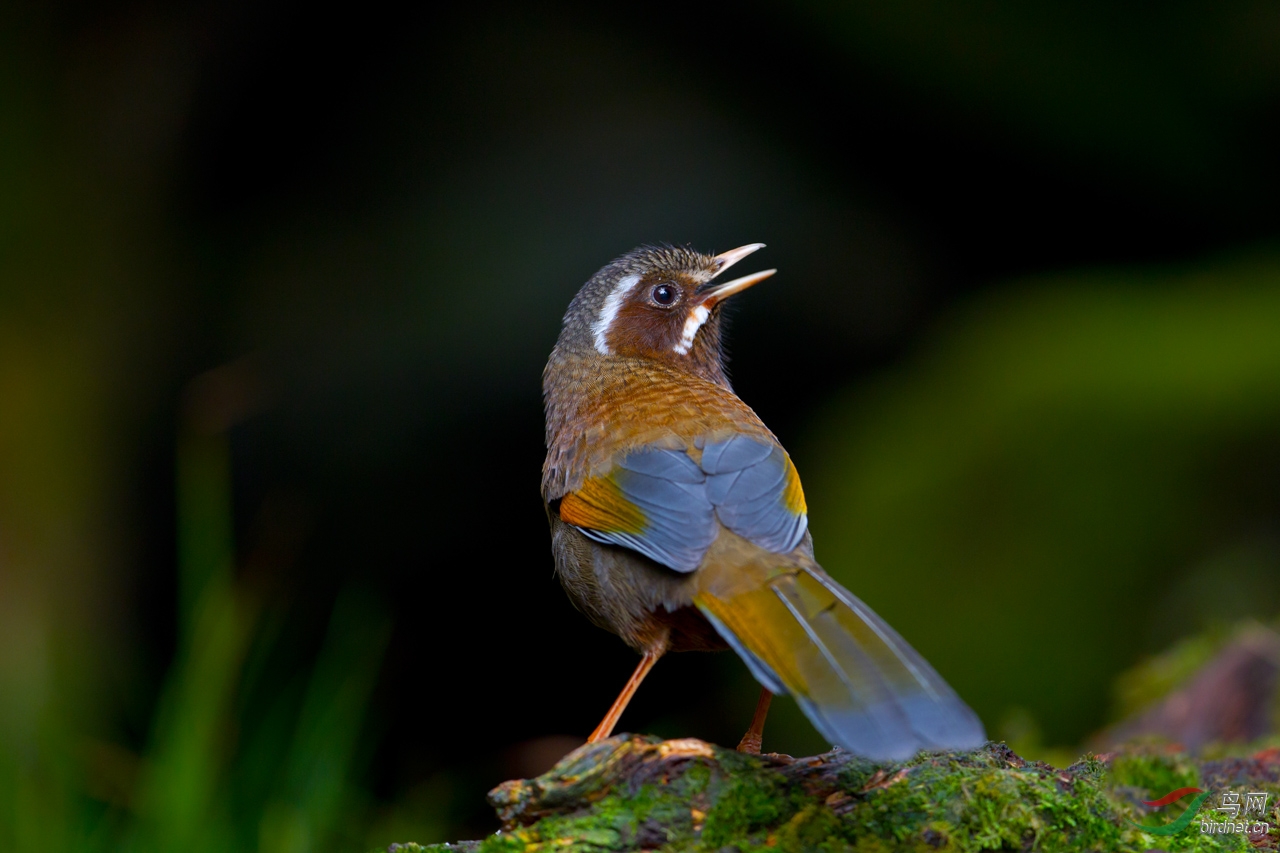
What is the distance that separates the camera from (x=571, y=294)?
273 inches

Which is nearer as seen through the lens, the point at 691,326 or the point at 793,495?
the point at 793,495

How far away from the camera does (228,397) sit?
5.61 meters

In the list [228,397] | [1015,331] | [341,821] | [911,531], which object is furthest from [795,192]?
[341,821]

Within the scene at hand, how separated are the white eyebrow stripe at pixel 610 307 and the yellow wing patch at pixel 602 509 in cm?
90

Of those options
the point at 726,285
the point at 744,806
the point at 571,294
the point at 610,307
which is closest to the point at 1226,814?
the point at 744,806

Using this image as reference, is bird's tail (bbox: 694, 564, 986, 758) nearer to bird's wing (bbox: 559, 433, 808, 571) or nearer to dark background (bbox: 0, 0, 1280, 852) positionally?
bird's wing (bbox: 559, 433, 808, 571)

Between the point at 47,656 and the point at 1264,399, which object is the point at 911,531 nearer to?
the point at 1264,399

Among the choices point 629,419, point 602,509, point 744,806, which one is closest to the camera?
point 744,806

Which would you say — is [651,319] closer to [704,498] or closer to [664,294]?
[664,294]

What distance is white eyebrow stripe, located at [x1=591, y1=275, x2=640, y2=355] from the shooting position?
14.2 feet

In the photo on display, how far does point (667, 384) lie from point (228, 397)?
2612mm

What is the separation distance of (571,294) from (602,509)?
12.0ft

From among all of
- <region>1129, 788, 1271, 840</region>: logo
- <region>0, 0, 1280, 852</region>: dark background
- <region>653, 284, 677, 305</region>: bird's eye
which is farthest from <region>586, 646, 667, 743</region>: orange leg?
<region>0, 0, 1280, 852</region>: dark background

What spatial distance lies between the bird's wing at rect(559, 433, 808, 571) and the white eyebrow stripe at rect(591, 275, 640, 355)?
0.91 metres
